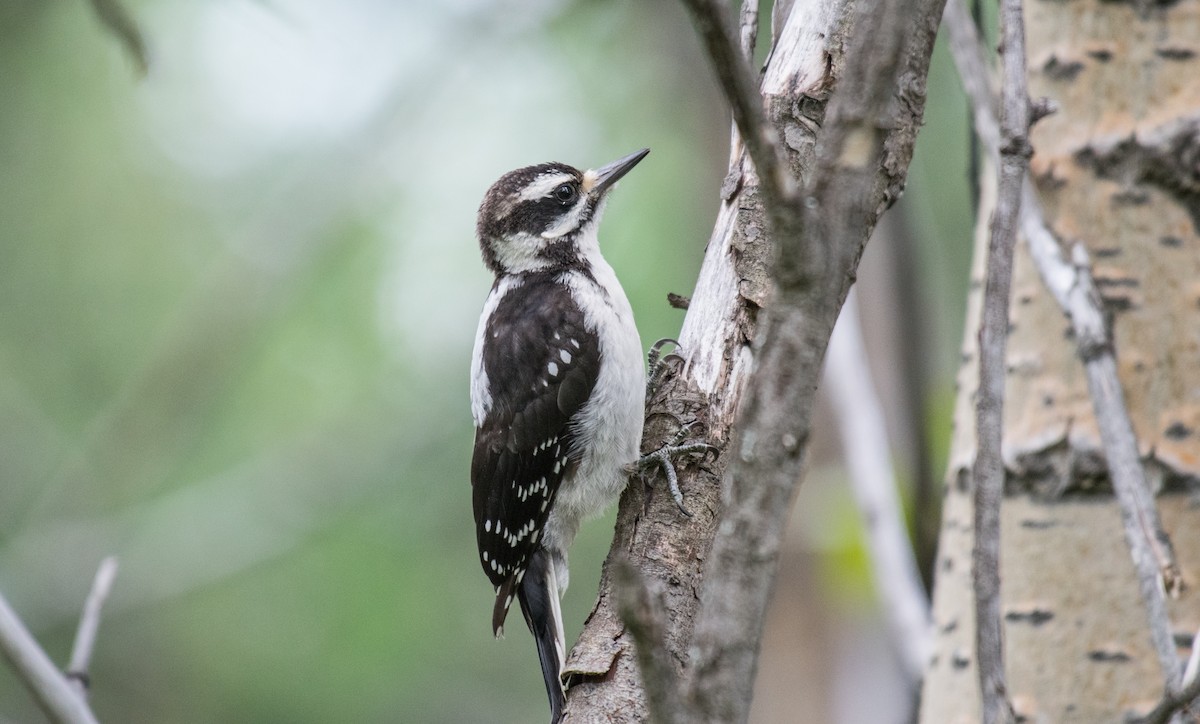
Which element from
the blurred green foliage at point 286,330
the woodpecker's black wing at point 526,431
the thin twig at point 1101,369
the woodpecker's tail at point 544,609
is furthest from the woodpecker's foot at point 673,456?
the blurred green foliage at point 286,330

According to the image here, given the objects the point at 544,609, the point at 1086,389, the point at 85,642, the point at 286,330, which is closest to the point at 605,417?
the point at 544,609

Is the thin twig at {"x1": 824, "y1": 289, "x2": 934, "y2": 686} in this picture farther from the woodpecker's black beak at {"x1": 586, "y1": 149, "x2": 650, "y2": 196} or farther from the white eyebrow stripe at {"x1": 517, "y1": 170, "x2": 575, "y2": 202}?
the white eyebrow stripe at {"x1": 517, "y1": 170, "x2": 575, "y2": 202}

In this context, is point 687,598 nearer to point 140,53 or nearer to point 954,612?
point 954,612

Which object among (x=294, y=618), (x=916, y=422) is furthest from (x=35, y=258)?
(x=916, y=422)

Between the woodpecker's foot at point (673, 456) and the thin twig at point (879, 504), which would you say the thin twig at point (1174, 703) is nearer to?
the woodpecker's foot at point (673, 456)

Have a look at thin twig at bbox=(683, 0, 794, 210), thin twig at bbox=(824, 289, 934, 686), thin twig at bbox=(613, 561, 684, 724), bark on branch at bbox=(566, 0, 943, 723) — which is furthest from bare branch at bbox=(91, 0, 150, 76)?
thin twig at bbox=(824, 289, 934, 686)

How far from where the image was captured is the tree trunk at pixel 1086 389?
2510 millimetres

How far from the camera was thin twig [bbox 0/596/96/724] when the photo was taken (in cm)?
201

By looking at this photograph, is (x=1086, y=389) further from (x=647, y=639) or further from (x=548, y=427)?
(x=647, y=639)

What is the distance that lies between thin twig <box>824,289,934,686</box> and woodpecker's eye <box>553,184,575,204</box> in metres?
1.06

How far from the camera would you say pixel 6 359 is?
23.9ft

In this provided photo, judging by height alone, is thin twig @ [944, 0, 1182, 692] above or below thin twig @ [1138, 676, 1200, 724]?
above

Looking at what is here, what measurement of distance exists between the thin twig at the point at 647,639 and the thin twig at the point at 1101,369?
117 cm

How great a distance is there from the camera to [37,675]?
6.72ft
